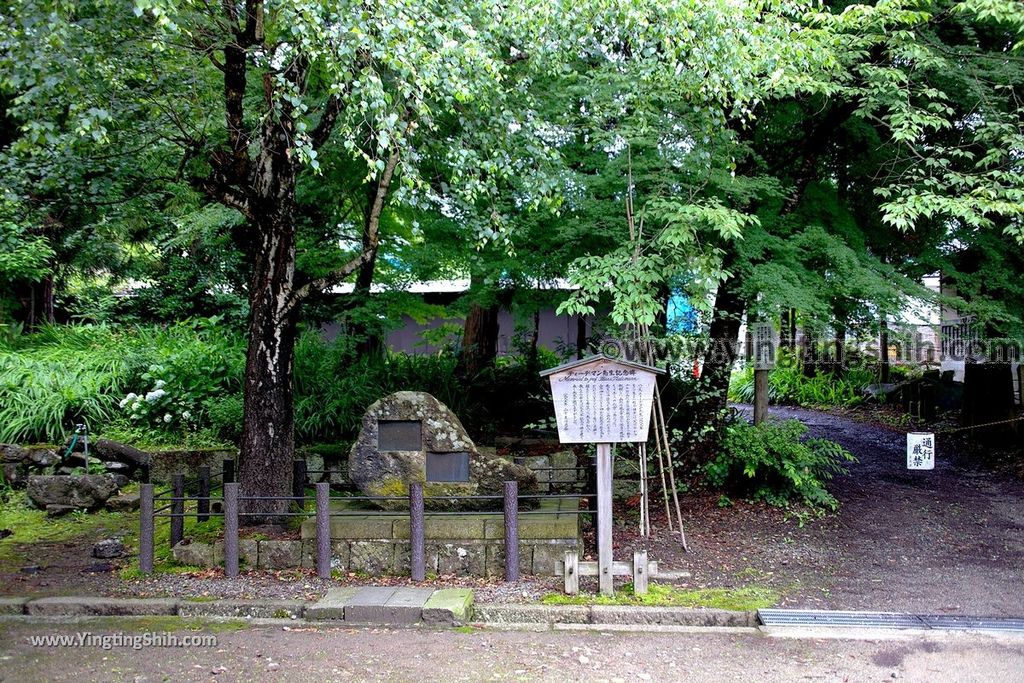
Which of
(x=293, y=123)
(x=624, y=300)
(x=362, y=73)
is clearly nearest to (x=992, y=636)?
(x=624, y=300)

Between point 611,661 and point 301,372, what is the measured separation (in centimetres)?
865

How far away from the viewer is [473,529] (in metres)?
8.08

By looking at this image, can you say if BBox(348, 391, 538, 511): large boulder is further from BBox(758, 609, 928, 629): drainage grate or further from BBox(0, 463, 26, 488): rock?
BBox(0, 463, 26, 488): rock

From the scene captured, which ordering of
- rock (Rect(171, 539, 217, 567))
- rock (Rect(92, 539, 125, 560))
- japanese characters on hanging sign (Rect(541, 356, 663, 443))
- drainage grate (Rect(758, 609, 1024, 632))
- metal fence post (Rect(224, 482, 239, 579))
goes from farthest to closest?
rock (Rect(92, 539, 125, 560)), rock (Rect(171, 539, 217, 567)), metal fence post (Rect(224, 482, 239, 579)), japanese characters on hanging sign (Rect(541, 356, 663, 443)), drainage grate (Rect(758, 609, 1024, 632))

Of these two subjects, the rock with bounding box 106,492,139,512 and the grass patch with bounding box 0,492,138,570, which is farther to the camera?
the rock with bounding box 106,492,139,512

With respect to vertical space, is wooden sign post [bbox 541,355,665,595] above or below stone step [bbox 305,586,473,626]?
above

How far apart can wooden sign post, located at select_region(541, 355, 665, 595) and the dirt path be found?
1695 mm

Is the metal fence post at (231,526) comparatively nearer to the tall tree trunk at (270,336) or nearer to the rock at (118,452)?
the tall tree trunk at (270,336)

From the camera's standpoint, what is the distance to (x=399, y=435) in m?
8.52

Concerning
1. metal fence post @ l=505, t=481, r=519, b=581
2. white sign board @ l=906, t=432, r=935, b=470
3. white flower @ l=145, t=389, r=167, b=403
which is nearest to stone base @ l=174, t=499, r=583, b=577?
metal fence post @ l=505, t=481, r=519, b=581

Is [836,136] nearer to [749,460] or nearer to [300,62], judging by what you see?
[749,460]

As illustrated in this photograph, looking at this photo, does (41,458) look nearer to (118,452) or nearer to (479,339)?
(118,452)

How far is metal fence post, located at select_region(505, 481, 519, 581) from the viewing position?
780 centimetres

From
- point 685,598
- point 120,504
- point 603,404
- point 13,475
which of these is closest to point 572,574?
point 685,598
